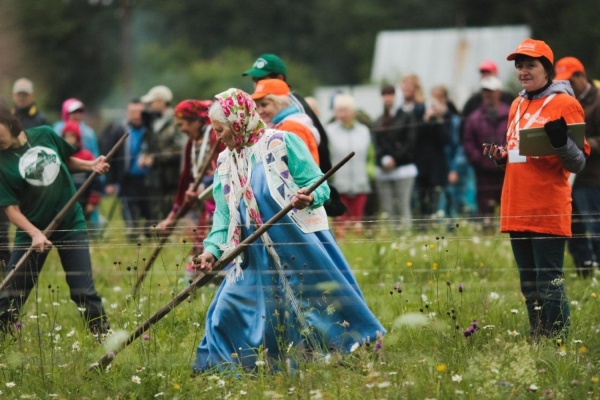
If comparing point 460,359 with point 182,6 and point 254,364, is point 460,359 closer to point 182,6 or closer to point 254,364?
point 254,364

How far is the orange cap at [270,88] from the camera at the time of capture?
31.4ft

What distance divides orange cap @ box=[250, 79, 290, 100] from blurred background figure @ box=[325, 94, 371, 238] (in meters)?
4.93

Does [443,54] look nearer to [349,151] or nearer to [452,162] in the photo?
[452,162]

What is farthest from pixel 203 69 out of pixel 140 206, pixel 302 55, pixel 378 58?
pixel 140 206

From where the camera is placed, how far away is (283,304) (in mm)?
7938

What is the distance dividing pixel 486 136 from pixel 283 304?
682 centimetres

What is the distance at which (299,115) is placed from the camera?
31.5 feet

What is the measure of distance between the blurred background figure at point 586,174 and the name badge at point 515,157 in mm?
2460

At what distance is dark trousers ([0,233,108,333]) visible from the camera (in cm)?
899

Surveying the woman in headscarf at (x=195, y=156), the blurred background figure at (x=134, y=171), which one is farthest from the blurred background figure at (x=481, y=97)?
the woman in headscarf at (x=195, y=156)

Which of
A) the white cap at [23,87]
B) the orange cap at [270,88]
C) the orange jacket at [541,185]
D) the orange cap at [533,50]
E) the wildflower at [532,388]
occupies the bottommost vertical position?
the wildflower at [532,388]

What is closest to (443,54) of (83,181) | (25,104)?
(83,181)

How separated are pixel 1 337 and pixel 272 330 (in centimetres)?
169

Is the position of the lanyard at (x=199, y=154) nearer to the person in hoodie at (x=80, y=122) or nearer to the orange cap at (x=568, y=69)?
the orange cap at (x=568, y=69)
